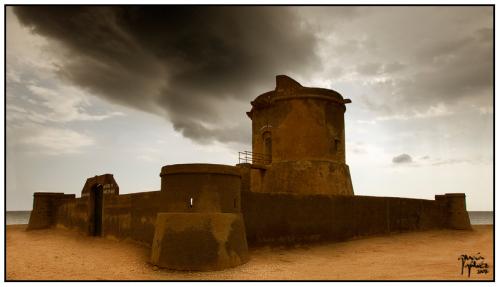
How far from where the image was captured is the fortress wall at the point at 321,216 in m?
11.6

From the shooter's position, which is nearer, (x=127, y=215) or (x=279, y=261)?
(x=279, y=261)

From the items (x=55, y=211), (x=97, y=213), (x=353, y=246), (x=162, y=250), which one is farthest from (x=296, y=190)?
(x=55, y=211)

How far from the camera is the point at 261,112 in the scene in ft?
68.2

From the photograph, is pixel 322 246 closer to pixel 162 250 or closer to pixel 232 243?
pixel 232 243

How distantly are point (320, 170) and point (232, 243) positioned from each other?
10067mm

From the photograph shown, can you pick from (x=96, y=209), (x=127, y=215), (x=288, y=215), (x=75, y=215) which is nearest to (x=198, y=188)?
(x=288, y=215)

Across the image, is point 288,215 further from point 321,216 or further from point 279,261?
point 279,261

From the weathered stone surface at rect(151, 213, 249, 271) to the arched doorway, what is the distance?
691 centimetres

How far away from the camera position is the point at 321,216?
1333 centimetres

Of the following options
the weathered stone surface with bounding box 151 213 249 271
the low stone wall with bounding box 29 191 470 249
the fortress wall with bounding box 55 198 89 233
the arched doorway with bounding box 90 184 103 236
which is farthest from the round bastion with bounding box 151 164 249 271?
the fortress wall with bounding box 55 198 89 233

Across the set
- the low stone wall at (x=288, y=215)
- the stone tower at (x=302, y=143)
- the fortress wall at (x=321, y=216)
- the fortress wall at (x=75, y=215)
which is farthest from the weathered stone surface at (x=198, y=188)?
the stone tower at (x=302, y=143)

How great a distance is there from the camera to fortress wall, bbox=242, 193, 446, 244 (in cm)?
1156

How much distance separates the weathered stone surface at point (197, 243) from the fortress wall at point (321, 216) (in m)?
1.78

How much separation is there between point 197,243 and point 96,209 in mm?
8572
